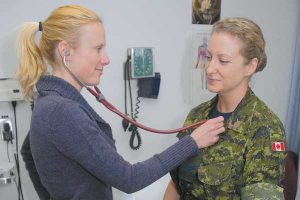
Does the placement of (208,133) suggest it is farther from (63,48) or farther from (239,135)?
(63,48)

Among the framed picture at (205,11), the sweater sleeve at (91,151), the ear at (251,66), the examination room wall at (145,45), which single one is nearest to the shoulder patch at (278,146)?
the ear at (251,66)

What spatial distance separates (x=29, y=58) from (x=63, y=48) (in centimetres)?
15

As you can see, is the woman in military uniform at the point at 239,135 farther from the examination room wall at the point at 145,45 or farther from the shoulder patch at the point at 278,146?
the examination room wall at the point at 145,45

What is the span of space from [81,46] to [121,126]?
0.92 meters

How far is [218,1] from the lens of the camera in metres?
2.02

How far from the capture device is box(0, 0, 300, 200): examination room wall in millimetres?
1512

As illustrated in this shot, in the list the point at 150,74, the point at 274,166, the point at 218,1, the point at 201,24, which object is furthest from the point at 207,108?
the point at 218,1

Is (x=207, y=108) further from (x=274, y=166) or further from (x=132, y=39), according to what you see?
(x=132, y=39)

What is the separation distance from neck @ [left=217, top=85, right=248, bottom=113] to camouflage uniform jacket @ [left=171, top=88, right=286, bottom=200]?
21 millimetres

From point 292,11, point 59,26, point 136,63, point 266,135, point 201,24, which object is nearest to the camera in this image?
point 59,26

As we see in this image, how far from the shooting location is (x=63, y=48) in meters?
0.95

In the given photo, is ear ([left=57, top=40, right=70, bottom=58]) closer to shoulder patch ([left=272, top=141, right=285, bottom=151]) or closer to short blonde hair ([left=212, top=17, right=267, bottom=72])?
short blonde hair ([left=212, top=17, right=267, bottom=72])

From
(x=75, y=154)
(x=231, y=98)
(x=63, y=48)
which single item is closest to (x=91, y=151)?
(x=75, y=154)

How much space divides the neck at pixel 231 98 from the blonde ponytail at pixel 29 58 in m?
0.68
